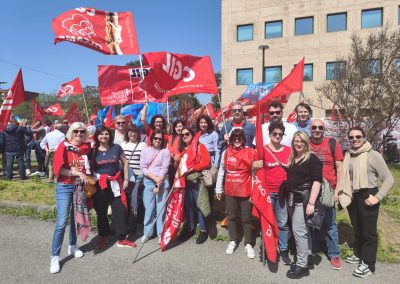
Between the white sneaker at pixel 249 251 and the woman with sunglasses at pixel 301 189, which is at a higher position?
the woman with sunglasses at pixel 301 189

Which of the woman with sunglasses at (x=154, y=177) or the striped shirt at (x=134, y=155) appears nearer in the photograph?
the woman with sunglasses at (x=154, y=177)

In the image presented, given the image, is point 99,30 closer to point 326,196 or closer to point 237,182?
point 237,182

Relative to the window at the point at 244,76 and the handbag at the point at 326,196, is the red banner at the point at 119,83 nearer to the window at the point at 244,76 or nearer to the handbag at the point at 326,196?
the handbag at the point at 326,196

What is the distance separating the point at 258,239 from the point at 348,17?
26.3m

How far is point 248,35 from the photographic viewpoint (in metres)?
29.9

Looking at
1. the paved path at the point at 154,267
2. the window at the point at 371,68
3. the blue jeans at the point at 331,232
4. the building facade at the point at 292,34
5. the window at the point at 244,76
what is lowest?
the paved path at the point at 154,267

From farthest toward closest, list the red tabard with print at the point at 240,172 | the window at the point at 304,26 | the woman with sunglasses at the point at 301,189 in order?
the window at the point at 304,26 → the red tabard with print at the point at 240,172 → the woman with sunglasses at the point at 301,189

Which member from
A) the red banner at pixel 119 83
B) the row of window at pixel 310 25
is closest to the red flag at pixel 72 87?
the red banner at pixel 119 83

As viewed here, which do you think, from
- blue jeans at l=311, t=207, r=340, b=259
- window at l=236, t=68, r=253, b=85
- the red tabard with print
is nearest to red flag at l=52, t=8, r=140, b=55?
the red tabard with print

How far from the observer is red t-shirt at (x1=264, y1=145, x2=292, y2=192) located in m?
4.41

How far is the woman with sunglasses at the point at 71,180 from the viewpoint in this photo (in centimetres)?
443

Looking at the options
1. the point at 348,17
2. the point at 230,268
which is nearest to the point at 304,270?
the point at 230,268

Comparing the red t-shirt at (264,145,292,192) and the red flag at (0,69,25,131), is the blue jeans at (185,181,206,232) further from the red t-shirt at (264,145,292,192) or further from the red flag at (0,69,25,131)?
the red flag at (0,69,25,131)

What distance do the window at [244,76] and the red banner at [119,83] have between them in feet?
71.1
